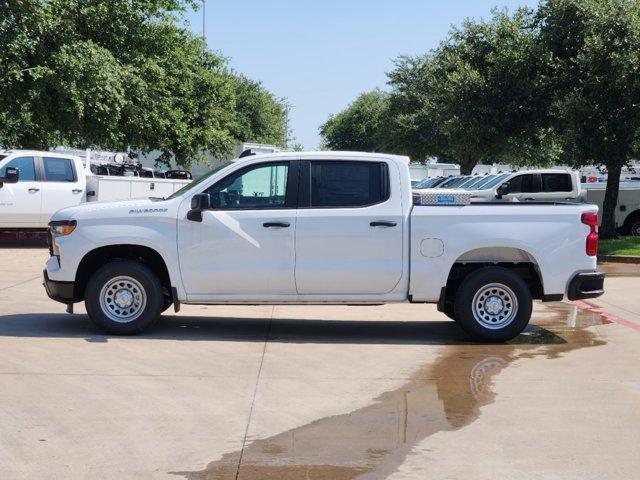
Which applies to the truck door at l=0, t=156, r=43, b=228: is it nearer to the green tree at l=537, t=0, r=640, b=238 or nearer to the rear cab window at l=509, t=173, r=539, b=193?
the rear cab window at l=509, t=173, r=539, b=193

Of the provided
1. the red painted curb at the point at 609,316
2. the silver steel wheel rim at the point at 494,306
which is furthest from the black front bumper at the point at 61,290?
the red painted curb at the point at 609,316

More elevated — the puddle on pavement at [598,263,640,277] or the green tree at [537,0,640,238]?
the green tree at [537,0,640,238]

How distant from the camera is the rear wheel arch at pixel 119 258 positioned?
33.2 ft

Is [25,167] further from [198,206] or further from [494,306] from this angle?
[494,306]

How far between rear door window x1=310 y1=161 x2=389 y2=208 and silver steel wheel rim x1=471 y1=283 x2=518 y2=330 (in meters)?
1.46

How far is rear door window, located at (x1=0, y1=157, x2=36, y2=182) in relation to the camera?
68.6ft

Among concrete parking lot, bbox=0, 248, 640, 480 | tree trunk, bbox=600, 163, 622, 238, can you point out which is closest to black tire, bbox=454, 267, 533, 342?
concrete parking lot, bbox=0, 248, 640, 480

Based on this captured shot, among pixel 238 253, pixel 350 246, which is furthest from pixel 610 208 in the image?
pixel 238 253

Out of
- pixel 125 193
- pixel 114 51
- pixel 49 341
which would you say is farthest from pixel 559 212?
pixel 114 51

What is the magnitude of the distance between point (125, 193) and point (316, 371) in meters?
15.2

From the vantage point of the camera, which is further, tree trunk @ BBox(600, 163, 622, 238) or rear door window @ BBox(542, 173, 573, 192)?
rear door window @ BBox(542, 173, 573, 192)

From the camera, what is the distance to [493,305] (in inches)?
400

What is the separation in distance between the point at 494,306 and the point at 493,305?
2 cm

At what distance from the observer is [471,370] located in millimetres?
8820
